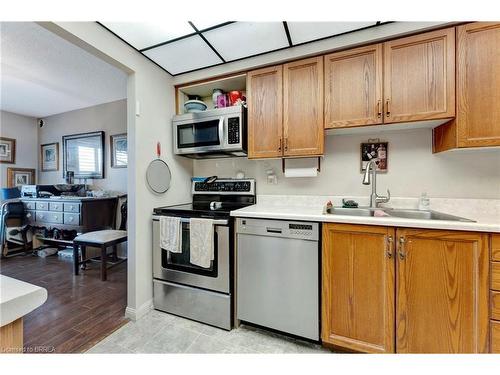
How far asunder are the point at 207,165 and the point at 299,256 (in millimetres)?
1491

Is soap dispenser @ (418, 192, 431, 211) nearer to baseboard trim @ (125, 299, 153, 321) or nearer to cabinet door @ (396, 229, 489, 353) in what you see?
cabinet door @ (396, 229, 489, 353)

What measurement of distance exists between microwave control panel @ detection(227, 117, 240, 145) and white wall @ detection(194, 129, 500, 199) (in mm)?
425

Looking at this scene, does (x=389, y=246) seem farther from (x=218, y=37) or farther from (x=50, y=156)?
(x=50, y=156)

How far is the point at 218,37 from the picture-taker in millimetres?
1564

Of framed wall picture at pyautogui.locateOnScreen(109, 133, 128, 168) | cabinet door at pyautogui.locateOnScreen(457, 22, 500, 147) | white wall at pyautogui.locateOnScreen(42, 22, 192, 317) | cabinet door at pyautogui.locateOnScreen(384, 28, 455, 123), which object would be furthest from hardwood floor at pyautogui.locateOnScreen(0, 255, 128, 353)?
cabinet door at pyautogui.locateOnScreen(457, 22, 500, 147)

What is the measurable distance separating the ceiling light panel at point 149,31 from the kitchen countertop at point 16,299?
1643 millimetres

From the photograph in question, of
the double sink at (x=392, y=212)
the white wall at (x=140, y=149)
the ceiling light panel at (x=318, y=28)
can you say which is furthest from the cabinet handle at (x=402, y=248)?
the white wall at (x=140, y=149)

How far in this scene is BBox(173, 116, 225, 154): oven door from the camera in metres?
1.93

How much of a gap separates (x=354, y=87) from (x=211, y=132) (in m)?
1.25

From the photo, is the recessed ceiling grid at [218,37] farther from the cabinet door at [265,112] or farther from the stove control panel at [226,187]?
the stove control panel at [226,187]

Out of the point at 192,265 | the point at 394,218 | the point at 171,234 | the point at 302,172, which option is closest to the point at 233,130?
the point at 302,172

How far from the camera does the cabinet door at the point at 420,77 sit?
1353mm

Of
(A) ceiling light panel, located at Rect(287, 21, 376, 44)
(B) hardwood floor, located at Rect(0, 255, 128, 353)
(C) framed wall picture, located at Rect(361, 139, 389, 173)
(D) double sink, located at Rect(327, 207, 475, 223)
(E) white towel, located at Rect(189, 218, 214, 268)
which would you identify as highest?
(A) ceiling light panel, located at Rect(287, 21, 376, 44)
